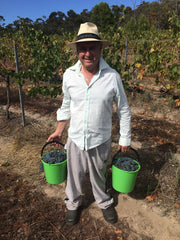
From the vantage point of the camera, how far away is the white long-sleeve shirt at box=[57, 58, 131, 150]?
1.64m

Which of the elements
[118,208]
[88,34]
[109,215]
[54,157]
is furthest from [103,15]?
[109,215]

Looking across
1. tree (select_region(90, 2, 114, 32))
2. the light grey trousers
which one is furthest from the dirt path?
tree (select_region(90, 2, 114, 32))

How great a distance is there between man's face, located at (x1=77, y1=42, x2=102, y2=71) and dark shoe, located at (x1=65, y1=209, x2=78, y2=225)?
1642mm

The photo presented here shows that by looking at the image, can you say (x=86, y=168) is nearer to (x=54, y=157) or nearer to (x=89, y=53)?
(x=54, y=157)

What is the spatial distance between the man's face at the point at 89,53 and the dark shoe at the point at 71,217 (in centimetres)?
164

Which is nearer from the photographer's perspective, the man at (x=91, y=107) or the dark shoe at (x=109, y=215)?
the man at (x=91, y=107)

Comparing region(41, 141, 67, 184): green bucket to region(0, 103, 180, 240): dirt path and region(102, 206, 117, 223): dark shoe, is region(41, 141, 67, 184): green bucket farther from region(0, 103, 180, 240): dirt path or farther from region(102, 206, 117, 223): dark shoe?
region(102, 206, 117, 223): dark shoe

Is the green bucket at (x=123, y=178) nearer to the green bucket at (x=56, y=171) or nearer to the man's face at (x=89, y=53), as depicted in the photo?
the green bucket at (x=56, y=171)

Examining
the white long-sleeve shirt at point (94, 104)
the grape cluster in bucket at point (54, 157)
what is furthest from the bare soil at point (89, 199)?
the white long-sleeve shirt at point (94, 104)

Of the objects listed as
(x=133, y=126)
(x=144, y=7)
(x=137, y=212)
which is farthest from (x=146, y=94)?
(x=144, y=7)

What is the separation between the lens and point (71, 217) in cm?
208

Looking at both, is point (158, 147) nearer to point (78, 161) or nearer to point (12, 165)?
point (78, 161)

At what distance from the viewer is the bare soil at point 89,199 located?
→ 2.01 metres

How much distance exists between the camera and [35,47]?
3.91m
